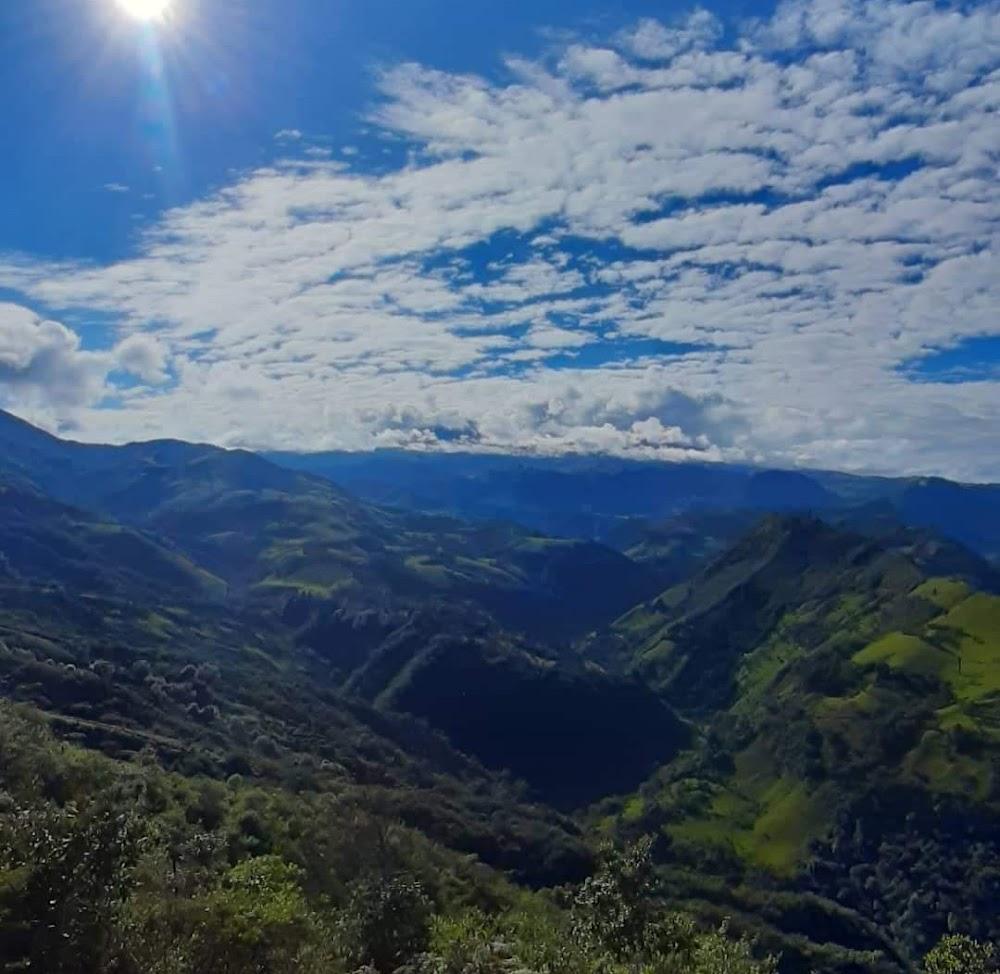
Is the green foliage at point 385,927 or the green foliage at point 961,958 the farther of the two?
the green foliage at point 961,958

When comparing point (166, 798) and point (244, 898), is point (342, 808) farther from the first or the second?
point (244, 898)

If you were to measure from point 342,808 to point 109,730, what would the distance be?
171ft

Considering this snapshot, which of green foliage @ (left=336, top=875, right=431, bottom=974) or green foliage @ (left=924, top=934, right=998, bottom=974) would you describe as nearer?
green foliage @ (left=336, top=875, right=431, bottom=974)

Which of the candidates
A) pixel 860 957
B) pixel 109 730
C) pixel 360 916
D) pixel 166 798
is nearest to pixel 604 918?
pixel 360 916

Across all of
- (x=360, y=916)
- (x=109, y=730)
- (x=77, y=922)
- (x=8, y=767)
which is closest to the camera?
(x=77, y=922)

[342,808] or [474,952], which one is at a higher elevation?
[474,952]

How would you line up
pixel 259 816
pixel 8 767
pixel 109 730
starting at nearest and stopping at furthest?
1. pixel 8 767
2. pixel 259 816
3. pixel 109 730

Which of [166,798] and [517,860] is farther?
[517,860]

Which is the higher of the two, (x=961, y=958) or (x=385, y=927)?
(x=385, y=927)

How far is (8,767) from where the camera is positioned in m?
60.9

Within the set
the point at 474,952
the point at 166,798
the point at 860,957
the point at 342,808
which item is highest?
the point at 474,952

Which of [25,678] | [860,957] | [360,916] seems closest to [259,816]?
[360,916]

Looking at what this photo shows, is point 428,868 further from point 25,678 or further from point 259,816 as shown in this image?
point 25,678

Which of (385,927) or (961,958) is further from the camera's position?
(961,958)
